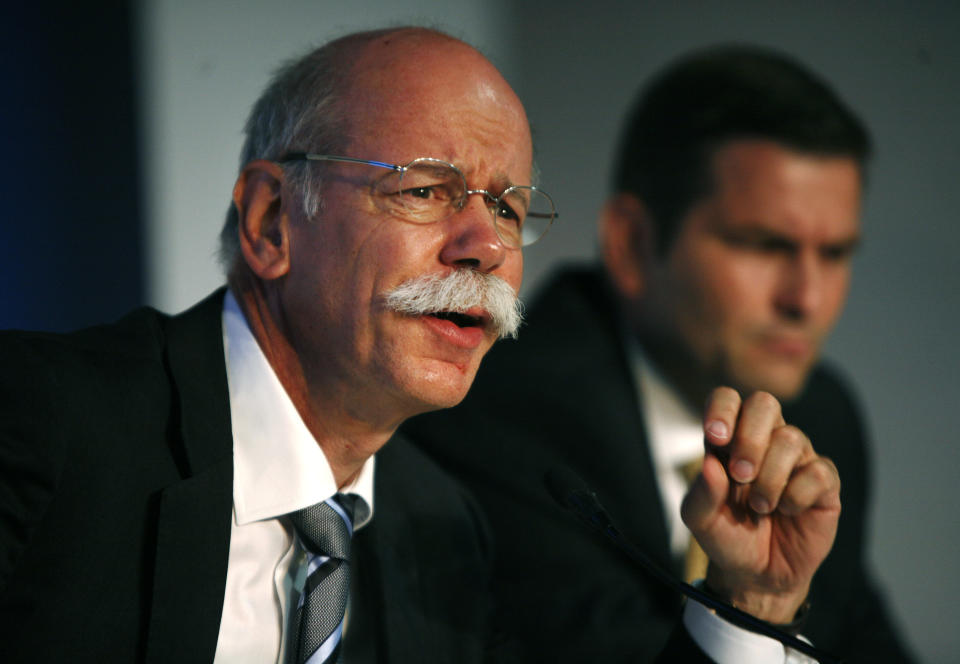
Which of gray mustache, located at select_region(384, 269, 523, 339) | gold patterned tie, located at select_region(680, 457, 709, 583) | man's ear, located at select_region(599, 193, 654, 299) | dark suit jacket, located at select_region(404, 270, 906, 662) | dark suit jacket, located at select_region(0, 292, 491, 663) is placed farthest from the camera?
man's ear, located at select_region(599, 193, 654, 299)

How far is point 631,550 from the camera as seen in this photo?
3.06 ft

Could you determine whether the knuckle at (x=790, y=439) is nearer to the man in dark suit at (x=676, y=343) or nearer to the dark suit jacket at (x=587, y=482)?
the dark suit jacket at (x=587, y=482)

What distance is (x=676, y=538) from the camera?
1714mm

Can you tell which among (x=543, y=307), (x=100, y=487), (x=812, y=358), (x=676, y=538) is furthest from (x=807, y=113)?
(x=100, y=487)

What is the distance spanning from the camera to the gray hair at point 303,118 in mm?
979

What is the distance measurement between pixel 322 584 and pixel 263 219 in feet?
1.43

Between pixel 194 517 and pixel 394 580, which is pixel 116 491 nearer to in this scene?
pixel 194 517

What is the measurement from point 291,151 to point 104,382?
34 cm

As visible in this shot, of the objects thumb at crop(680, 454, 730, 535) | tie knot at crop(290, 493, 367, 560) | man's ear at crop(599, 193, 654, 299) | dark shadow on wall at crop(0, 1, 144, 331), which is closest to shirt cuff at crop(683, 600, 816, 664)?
thumb at crop(680, 454, 730, 535)

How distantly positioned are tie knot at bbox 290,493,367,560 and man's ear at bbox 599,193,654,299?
1.13 m

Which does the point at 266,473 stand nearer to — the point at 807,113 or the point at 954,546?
the point at 807,113

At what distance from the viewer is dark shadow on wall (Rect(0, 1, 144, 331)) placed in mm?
1385

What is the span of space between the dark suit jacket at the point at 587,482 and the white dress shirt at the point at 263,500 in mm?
608

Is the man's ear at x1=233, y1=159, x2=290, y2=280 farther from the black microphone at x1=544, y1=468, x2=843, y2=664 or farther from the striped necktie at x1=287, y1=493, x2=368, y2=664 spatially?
the black microphone at x1=544, y1=468, x2=843, y2=664
